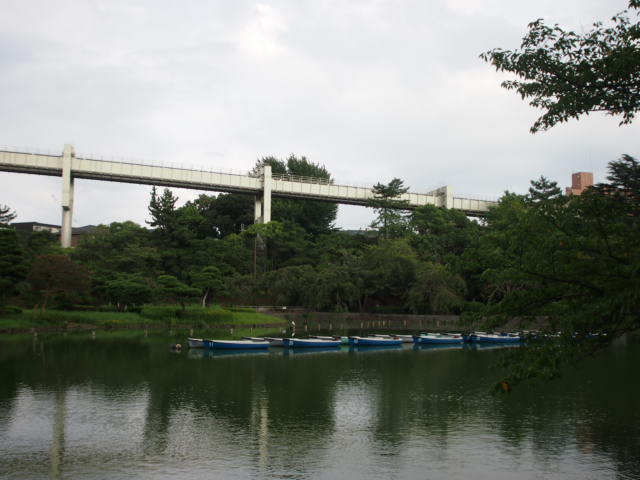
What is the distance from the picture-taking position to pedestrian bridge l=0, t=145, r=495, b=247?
5591 cm

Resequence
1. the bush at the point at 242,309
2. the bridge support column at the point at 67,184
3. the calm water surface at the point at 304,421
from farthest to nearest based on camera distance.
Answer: the bridge support column at the point at 67,184 → the bush at the point at 242,309 → the calm water surface at the point at 304,421

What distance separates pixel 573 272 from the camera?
921 centimetres

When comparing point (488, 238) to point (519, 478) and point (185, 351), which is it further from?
point (185, 351)

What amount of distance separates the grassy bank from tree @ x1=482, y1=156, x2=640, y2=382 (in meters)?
39.3

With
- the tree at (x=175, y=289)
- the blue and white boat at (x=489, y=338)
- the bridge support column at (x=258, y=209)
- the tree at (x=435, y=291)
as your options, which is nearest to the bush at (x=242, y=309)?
the tree at (x=175, y=289)

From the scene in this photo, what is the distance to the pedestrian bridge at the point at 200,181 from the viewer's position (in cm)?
5591

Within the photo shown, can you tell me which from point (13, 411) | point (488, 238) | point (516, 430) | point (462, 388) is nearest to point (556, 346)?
point (488, 238)

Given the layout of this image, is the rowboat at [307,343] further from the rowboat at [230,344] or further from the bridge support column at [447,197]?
the bridge support column at [447,197]

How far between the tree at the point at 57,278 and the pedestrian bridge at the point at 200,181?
1468 centimetres

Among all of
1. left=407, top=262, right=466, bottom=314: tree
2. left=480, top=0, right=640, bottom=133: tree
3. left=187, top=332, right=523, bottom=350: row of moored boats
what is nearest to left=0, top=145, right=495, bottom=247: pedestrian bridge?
left=407, top=262, right=466, bottom=314: tree

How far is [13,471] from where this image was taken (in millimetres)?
12773

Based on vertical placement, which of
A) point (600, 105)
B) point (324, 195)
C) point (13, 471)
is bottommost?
→ point (13, 471)

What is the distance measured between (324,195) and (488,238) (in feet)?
183

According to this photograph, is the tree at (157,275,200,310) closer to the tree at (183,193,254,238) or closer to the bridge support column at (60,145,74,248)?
the bridge support column at (60,145,74,248)
